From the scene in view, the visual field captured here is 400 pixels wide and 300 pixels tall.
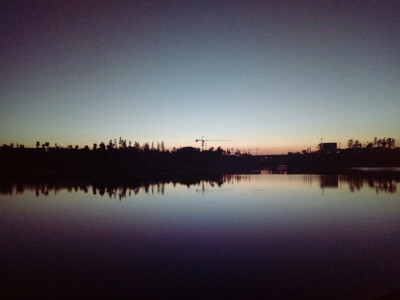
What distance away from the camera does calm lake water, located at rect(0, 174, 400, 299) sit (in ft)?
38.4

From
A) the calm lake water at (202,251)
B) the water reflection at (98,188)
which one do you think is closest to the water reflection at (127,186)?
the water reflection at (98,188)

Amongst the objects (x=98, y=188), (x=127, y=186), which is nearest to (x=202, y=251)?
(x=98, y=188)

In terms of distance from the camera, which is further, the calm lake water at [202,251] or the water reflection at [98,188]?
the water reflection at [98,188]

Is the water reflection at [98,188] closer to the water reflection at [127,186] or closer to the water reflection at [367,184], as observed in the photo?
the water reflection at [127,186]

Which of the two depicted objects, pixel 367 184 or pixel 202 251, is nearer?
pixel 202 251

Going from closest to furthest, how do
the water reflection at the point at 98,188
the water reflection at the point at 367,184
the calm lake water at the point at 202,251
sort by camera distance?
the calm lake water at the point at 202,251
the water reflection at the point at 98,188
the water reflection at the point at 367,184

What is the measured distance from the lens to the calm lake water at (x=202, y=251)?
11.7 metres

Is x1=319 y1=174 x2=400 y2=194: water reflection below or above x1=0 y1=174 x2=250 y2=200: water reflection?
below

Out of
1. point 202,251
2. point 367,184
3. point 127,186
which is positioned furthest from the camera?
point 127,186

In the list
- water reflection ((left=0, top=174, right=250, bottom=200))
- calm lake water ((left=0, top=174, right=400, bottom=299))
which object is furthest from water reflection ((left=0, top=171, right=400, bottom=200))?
calm lake water ((left=0, top=174, right=400, bottom=299))

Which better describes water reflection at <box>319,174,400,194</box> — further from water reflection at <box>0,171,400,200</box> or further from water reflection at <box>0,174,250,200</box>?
water reflection at <box>0,174,250,200</box>

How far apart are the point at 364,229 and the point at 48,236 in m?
20.6

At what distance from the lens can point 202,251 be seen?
16.2 meters

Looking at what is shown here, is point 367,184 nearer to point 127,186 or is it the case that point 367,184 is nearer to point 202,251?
point 127,186
